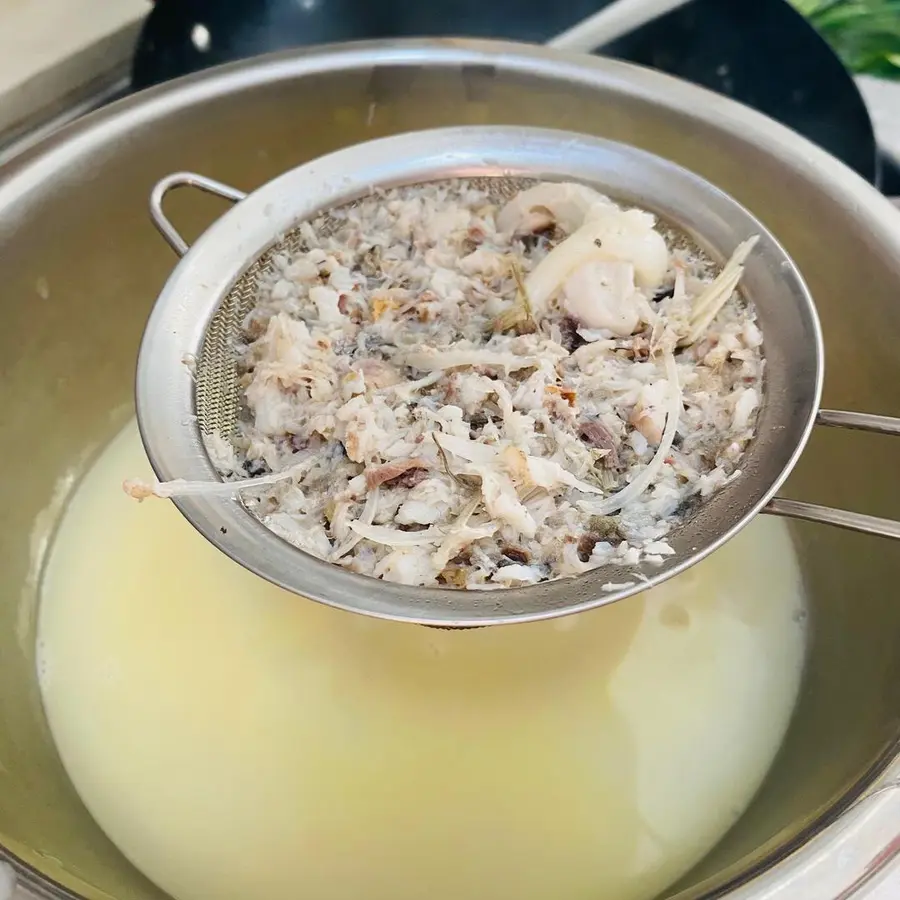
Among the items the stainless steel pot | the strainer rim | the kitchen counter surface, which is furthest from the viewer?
the kitchen counter surface

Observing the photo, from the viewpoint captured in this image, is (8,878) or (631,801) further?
(631,801)

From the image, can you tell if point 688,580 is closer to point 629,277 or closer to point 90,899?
point 629,277

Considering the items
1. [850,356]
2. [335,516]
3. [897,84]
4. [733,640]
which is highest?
[897,84]

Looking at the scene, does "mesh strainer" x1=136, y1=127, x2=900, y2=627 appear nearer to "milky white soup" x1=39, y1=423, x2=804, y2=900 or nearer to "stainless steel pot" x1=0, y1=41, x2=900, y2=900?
"stainless steel pot" x1=0, y1=41, x2=900, y2=900

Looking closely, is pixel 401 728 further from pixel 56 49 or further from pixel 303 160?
pixel 56 49

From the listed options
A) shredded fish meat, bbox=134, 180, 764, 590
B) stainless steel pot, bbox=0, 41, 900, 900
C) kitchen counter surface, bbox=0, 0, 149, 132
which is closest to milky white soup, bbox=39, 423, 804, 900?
stainless steel pot, bbox=0, 41, 900, 900

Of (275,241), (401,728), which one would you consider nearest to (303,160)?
(275,241)

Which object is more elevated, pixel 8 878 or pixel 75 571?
pixel 75 571

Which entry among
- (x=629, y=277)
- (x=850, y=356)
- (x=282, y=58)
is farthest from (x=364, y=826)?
(x=282, y=58)
